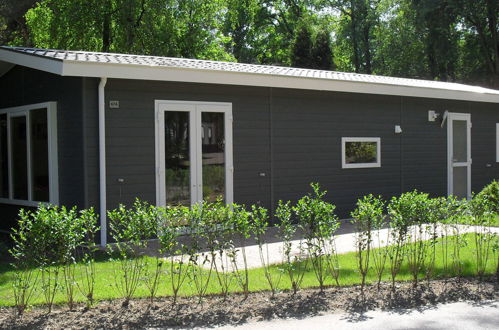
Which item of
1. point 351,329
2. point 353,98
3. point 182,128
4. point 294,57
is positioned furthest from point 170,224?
point 294,57

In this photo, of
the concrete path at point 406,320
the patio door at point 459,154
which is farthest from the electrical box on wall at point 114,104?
the patio door at point 459,154

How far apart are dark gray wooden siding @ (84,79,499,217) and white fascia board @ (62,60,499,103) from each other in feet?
1.19

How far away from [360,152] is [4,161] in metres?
6.98

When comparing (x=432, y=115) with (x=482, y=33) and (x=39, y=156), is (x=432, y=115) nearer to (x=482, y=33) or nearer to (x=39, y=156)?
(x=39, y=156)

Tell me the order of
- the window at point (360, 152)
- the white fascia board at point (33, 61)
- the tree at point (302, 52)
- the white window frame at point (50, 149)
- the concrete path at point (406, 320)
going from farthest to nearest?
the tree at point (302, 52)
the window at point (360, 152)
the white window frame at point (50, 149)
the white fascia board at point (33, 61)
the concrete path at point (406, 320)

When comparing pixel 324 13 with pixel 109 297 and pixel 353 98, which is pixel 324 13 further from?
pixel 109 297

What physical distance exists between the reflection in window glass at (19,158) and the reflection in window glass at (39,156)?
0.99 feet

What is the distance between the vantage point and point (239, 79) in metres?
9.41

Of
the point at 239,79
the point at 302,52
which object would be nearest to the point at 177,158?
the point at 239,79

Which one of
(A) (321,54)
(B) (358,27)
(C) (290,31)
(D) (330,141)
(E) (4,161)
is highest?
(B) (358,27)

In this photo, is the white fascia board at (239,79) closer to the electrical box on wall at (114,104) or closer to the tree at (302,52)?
the electrical box on wall at (114,104)

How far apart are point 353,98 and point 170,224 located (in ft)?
22.7

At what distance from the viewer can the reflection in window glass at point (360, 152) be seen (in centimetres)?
1157

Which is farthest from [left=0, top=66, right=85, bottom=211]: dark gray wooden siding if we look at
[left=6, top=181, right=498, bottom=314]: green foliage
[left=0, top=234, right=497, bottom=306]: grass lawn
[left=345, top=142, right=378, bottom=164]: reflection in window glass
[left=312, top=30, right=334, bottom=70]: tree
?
[left=312, top=30, right=334, bottom=70]: tree
